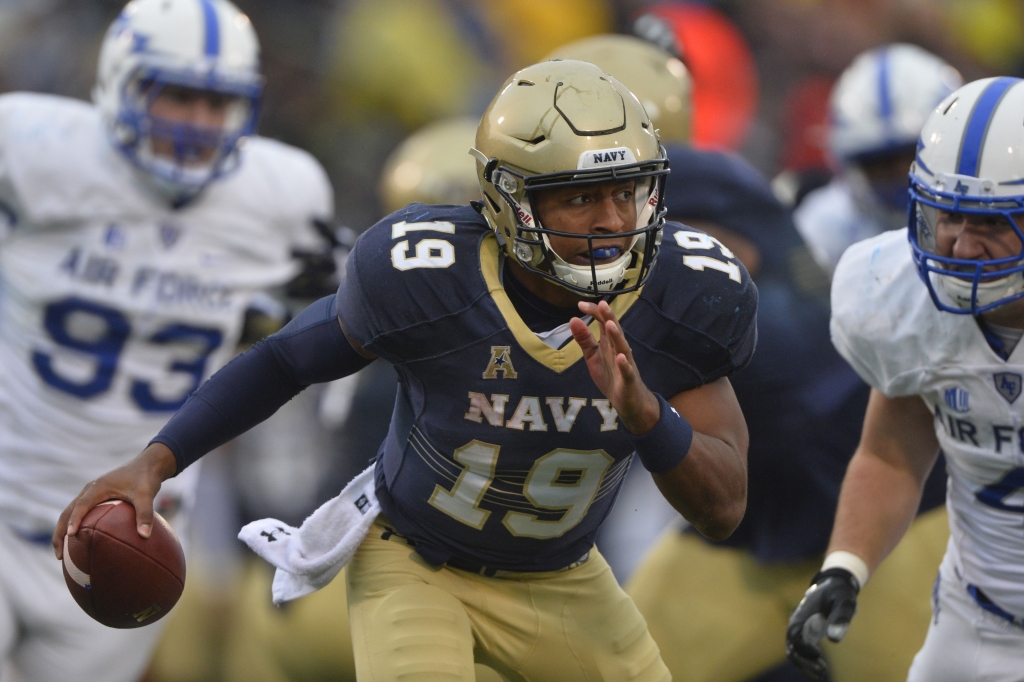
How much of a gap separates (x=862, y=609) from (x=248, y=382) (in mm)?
2222

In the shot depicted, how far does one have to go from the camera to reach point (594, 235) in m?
2.74

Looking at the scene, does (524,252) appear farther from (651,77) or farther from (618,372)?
(651,77)

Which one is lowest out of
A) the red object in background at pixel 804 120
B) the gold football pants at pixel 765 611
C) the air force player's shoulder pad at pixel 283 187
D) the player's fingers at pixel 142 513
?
the red object in background at pixel 804 120

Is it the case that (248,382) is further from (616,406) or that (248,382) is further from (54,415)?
(54,415)

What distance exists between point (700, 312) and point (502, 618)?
0.77m

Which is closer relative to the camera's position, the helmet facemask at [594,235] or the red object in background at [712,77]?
the helmet facemask at [594,235]

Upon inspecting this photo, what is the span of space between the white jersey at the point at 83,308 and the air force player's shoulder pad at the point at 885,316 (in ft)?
7.29

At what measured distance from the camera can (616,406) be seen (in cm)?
253

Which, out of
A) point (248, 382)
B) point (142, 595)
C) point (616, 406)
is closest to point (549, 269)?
point (616, 406)

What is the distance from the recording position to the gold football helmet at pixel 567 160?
9.04ft

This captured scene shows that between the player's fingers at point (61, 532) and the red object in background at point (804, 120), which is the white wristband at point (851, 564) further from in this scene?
the red object in background at point (804, 120)

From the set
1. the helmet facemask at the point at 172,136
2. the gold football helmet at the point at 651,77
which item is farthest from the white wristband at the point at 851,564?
the helmet facemask at the point at 172,136

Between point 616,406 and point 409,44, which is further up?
point 616,406

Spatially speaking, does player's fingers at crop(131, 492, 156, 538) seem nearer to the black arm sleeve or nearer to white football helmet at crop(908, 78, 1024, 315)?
the black arm sleeve
